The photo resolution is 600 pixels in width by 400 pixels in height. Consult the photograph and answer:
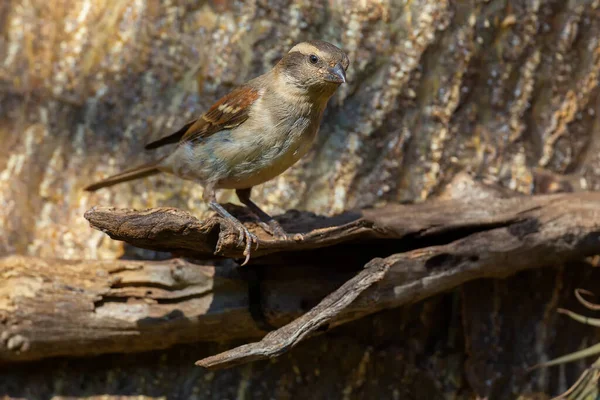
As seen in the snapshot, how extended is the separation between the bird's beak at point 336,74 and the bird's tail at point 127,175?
40.6 inches

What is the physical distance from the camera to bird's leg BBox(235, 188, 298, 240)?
3.18m

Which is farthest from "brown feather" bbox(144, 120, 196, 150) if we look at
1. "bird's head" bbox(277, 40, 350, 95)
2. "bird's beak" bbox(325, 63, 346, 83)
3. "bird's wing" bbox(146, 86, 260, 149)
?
"bird's beak" bbox(325, 63, 346, 83)

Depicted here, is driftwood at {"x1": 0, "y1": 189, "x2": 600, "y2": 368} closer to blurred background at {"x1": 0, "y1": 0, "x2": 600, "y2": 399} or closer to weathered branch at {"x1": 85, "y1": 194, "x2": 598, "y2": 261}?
weathered branch at {"x1": 85, "y1": 194, "x2": 598, "y2": 261}

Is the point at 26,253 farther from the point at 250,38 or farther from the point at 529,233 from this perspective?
the point at 529,233

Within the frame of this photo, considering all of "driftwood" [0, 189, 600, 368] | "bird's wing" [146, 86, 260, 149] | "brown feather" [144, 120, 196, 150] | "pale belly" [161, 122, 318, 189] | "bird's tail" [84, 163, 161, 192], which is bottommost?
"driftwood" [0, 189, 600, 368]

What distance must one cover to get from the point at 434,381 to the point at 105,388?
63.7 inches

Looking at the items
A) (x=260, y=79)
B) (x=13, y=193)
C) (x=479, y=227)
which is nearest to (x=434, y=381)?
(x=479, y=227)

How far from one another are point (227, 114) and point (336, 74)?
0.55 meters

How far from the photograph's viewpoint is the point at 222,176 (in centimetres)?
325

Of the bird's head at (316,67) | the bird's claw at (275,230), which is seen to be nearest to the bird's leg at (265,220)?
the bird's claw at (275,230)

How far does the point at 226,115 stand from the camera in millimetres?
3326

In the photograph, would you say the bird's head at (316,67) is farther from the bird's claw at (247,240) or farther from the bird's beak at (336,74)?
the bird's claw at (247,240)

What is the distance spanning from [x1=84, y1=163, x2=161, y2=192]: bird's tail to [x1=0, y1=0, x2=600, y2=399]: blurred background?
176 millimetres

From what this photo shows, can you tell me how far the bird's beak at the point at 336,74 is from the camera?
3.10m
